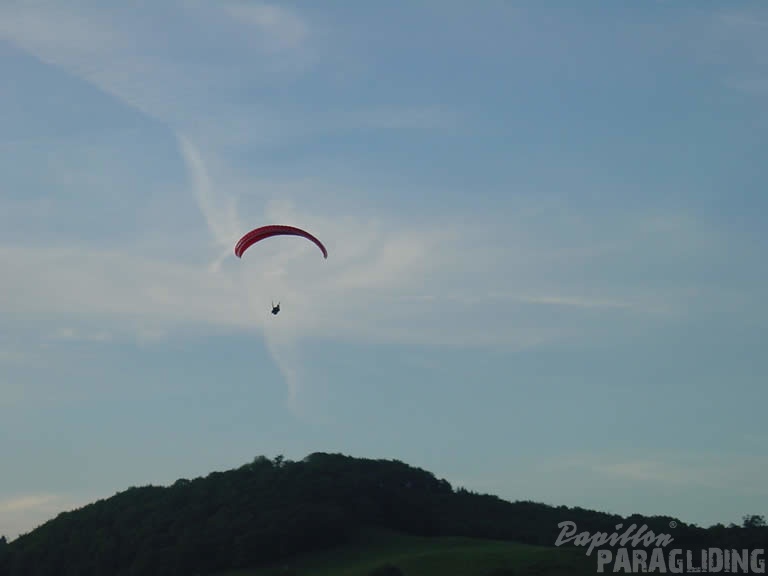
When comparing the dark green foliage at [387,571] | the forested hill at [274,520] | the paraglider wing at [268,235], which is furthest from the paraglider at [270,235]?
the forested hill at [274,520]

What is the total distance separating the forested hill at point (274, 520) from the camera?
138 meters

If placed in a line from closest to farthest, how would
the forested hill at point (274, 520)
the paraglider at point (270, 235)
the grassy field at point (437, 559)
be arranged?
the paraglider at point (270, 235) → the grassy field at point (437, 559) → the forested hill at point (274, 520)

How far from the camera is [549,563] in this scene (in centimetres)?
11206

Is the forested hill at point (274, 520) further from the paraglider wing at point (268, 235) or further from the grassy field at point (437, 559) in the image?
the paraglider wing at point (268, 235)

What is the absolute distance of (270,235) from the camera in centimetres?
8488

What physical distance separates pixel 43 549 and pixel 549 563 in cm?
7572

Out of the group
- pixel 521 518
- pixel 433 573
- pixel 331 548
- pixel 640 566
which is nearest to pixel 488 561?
pixel 433 573

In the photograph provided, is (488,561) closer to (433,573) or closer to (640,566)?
(433,573)

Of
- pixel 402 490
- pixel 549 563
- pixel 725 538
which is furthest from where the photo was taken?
pixel 402 490

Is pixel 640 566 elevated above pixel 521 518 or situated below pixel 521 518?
below

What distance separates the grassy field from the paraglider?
40979mm

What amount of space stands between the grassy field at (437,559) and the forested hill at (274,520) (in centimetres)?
370

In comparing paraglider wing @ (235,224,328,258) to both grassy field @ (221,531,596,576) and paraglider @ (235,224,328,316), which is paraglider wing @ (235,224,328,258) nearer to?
paraglider @ (235,224,328,316)

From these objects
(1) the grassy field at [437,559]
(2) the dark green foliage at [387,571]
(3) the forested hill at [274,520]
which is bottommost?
(2) the dark green foliage at [387,571]
